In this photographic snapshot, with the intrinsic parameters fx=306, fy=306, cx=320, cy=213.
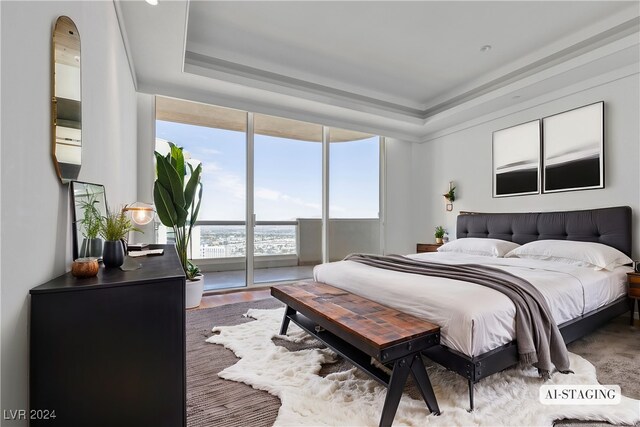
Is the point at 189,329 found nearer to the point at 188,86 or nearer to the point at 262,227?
the point at 262,227

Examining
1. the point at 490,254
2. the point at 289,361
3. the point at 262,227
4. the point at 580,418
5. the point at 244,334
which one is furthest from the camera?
the point at 262,227

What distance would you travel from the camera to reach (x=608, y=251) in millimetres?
2742

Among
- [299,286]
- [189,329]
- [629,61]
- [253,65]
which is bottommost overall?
[189,329]

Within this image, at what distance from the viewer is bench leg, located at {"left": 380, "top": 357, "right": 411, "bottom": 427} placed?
4.67 ft

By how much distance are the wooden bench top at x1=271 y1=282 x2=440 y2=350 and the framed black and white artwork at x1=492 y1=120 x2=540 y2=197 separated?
2.96m

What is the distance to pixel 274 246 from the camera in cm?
457

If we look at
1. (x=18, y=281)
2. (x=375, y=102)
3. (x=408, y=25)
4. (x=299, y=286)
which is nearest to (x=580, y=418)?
(x=299, y=286)

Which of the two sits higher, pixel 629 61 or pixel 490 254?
pixel 629 61

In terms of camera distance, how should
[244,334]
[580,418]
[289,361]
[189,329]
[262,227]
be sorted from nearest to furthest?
[580,418] → [289,361] → [244,334] → [189,329] → [262,227]

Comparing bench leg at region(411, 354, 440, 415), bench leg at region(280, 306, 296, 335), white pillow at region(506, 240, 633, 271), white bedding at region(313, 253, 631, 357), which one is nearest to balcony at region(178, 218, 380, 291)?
white bedding at region(313, 253, 631, 357)

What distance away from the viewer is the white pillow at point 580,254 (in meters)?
2.65

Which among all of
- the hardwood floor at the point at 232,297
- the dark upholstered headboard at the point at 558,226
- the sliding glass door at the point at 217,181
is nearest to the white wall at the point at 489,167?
the dark upholstered headboard at the point at 558,226

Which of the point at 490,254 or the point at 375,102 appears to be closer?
the point at 490,254

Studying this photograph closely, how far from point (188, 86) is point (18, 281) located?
3272 mm
